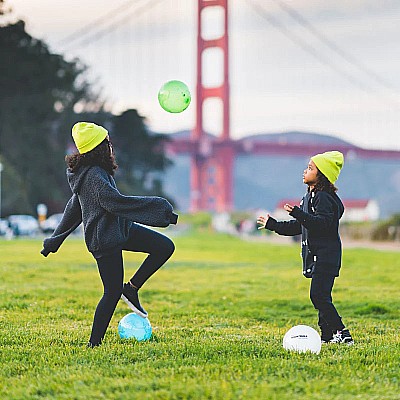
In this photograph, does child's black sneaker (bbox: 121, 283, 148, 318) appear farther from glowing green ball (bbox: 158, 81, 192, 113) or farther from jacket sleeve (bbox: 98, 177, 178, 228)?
glowing green ball (bbox: 158, 81, 192, 113)

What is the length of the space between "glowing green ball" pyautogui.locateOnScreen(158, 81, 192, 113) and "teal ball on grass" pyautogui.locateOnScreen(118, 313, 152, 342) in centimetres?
182

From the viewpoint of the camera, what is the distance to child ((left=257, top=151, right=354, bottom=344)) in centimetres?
564

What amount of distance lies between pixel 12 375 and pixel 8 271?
7.85 meters

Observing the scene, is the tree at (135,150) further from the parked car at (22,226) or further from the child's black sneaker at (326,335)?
the child's black sneaker at (326,335)

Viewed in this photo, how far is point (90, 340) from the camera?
219 inches

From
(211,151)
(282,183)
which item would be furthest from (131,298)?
(282,183)

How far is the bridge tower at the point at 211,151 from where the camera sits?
2083 inches

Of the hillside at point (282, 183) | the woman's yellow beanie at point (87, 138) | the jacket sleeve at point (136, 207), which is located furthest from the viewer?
the hillside at point (282, 183)

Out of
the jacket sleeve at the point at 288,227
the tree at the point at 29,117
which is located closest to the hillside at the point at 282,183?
the tree at the point at 29,117

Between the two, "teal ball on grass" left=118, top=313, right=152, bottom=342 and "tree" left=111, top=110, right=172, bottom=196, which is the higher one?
"tree" left=111, top=110, right=172, bottom=196

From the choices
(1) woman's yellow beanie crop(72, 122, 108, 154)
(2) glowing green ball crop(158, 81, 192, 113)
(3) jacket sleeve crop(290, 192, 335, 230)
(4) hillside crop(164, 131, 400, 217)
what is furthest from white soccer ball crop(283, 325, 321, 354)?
(4) hillside crop(164, 131, 400, 217)

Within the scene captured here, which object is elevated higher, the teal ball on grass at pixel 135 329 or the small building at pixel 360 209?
the small building at pixel 360 209

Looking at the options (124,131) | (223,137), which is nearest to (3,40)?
(124,131)

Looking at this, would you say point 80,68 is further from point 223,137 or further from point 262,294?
point 262,294
